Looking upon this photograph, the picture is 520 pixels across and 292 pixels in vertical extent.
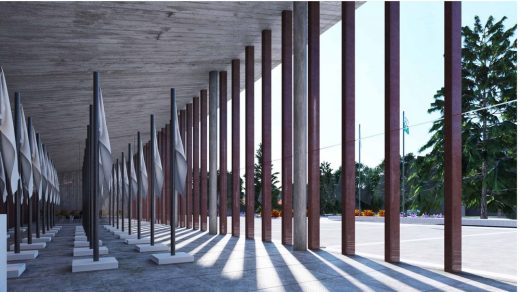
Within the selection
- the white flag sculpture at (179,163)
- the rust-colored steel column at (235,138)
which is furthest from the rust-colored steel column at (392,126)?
the rust-colored steel column at (235,138)

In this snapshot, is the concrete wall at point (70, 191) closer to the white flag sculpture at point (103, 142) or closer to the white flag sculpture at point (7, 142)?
the white flag sculpture at point (103, 142)

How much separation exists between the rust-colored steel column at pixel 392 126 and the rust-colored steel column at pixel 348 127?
103cm

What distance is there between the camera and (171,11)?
11.5 meters

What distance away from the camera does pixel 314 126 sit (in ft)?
35.4

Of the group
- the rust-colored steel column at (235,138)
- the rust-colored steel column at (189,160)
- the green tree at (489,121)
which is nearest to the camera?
the rust-colored steel column at (235,138)

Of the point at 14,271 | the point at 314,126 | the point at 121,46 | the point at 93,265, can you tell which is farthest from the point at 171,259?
the point at 121,46

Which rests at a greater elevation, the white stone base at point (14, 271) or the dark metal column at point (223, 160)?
the dark metal column at point (223, 160)

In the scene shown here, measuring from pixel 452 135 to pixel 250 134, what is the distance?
8.07m

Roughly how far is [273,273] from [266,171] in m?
6.27

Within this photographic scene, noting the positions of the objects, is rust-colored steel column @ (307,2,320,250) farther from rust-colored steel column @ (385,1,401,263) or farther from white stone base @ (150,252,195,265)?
white stone base @ (150,252,195,265)

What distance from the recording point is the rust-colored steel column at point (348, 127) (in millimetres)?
9914

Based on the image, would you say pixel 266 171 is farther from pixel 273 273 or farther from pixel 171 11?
pixel 273 273

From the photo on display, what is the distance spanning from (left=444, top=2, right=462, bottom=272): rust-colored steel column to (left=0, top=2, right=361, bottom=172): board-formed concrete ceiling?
4.63 m

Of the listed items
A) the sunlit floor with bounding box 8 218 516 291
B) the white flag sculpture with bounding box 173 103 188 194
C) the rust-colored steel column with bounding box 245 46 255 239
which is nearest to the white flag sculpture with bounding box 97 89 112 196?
the white flag sculpture with bounding box 173 103 188 194
